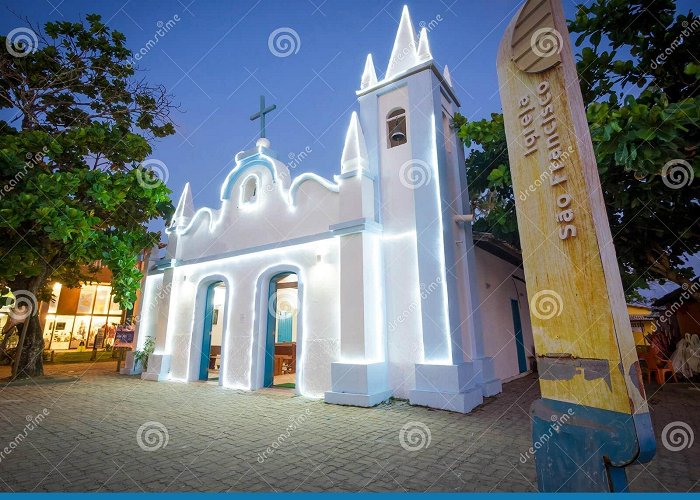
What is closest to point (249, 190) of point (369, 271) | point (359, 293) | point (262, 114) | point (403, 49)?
point (262, 114)

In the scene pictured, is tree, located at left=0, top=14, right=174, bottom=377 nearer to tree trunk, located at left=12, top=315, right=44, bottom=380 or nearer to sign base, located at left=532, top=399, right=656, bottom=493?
tree trunk, located at left=12, top=315, right=44, bottom=380

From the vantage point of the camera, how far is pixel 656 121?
4117 millimetres

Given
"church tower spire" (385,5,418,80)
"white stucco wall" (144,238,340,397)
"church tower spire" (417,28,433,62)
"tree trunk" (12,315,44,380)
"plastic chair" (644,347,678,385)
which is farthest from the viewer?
"tree trunk" (12,315,44,380)

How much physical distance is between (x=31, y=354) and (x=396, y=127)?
45.8 ft

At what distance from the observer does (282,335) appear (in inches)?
643

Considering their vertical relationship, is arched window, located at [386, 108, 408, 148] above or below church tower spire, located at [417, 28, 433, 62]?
below

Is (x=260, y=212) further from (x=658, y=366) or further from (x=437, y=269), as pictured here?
(x=658, y=366)

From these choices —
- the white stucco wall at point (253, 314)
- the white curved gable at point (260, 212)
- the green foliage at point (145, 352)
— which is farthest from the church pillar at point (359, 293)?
the green foliage at point (145, 352)

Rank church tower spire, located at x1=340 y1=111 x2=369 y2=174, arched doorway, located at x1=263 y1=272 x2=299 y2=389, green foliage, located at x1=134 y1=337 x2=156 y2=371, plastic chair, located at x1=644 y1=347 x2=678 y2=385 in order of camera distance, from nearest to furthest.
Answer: church tower spire, located at x1=340 y1=111 x2=369 y2=174, arched doorway, located at x1=263 y1=272 x2=299 y2=389, plastic chair, located at x1=644 y1=347 x2=678 y2=385, green foliage, located at x1=134 y1=337 x2=156 y2=371

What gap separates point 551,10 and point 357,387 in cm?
708

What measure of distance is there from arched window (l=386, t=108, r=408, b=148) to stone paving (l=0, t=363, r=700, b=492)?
6.51 metres

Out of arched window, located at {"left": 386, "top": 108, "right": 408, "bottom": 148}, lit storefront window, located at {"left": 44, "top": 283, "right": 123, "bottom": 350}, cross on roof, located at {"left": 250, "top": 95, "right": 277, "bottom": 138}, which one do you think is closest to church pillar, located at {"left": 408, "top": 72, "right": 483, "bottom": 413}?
arched window, located at {"left": 386, "top": 108, "right": 408, "bottom": 148}

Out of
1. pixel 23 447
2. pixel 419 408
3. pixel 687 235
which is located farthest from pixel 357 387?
pixel 687 235

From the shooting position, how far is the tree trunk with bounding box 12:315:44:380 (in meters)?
11.4
